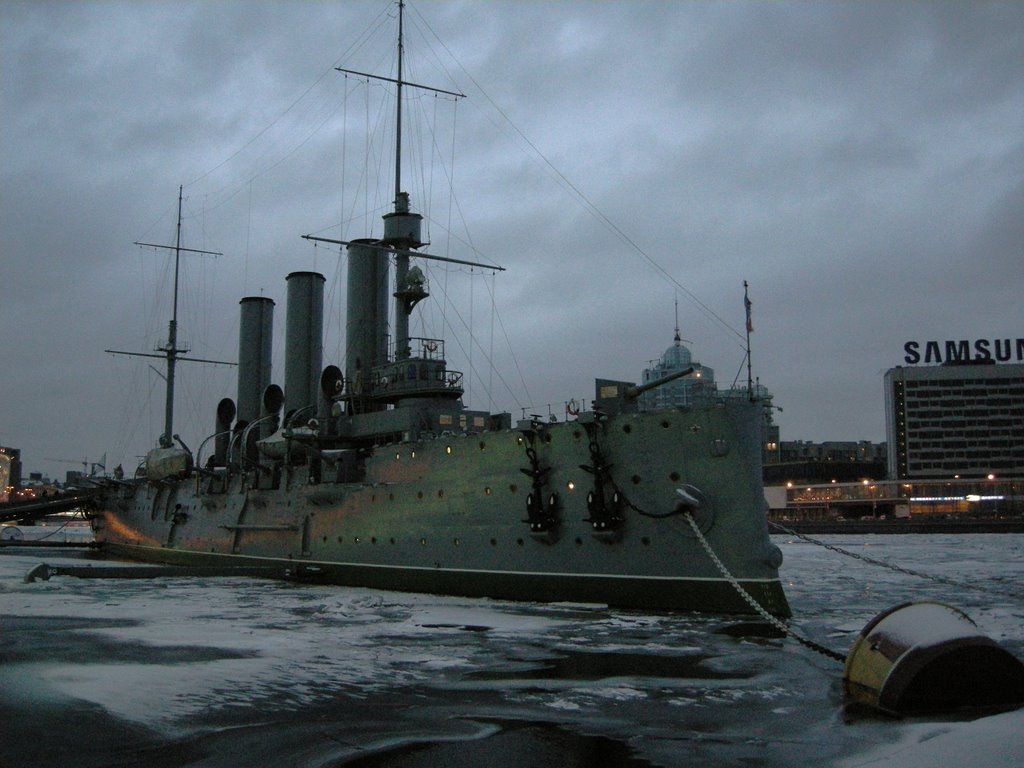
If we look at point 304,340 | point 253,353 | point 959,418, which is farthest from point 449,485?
point 959,418

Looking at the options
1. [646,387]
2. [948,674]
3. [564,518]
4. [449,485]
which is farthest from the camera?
[449,485]

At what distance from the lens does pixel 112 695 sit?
8516 millimetres

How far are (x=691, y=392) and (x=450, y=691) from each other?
10.7 meters

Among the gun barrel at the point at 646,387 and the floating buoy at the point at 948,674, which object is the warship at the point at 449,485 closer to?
the gun barrel at the point at 646,387

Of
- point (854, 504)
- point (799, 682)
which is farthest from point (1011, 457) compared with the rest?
point (799, 682)

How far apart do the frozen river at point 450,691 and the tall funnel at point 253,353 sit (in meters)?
18.1

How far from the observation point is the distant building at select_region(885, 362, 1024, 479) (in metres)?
108

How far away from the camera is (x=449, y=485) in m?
19.8

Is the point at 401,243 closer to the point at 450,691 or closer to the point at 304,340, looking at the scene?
the point at 304,340

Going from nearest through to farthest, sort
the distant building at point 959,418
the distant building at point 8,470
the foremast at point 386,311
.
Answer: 1. the foremast at point 386,311
2. the distant building at point 959,418
3. the distant building at point 8,470

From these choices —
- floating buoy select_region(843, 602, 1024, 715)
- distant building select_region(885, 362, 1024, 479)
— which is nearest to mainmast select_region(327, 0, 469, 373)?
floating buoy select_region(843, 602, 1024, 715)

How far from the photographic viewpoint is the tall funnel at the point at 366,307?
88.1 feet

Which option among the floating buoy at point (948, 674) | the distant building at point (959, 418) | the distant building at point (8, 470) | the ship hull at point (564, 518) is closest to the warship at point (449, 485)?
the ship hull at point (564, 518)

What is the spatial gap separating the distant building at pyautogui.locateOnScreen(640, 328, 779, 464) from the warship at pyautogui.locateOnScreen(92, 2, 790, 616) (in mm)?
367
